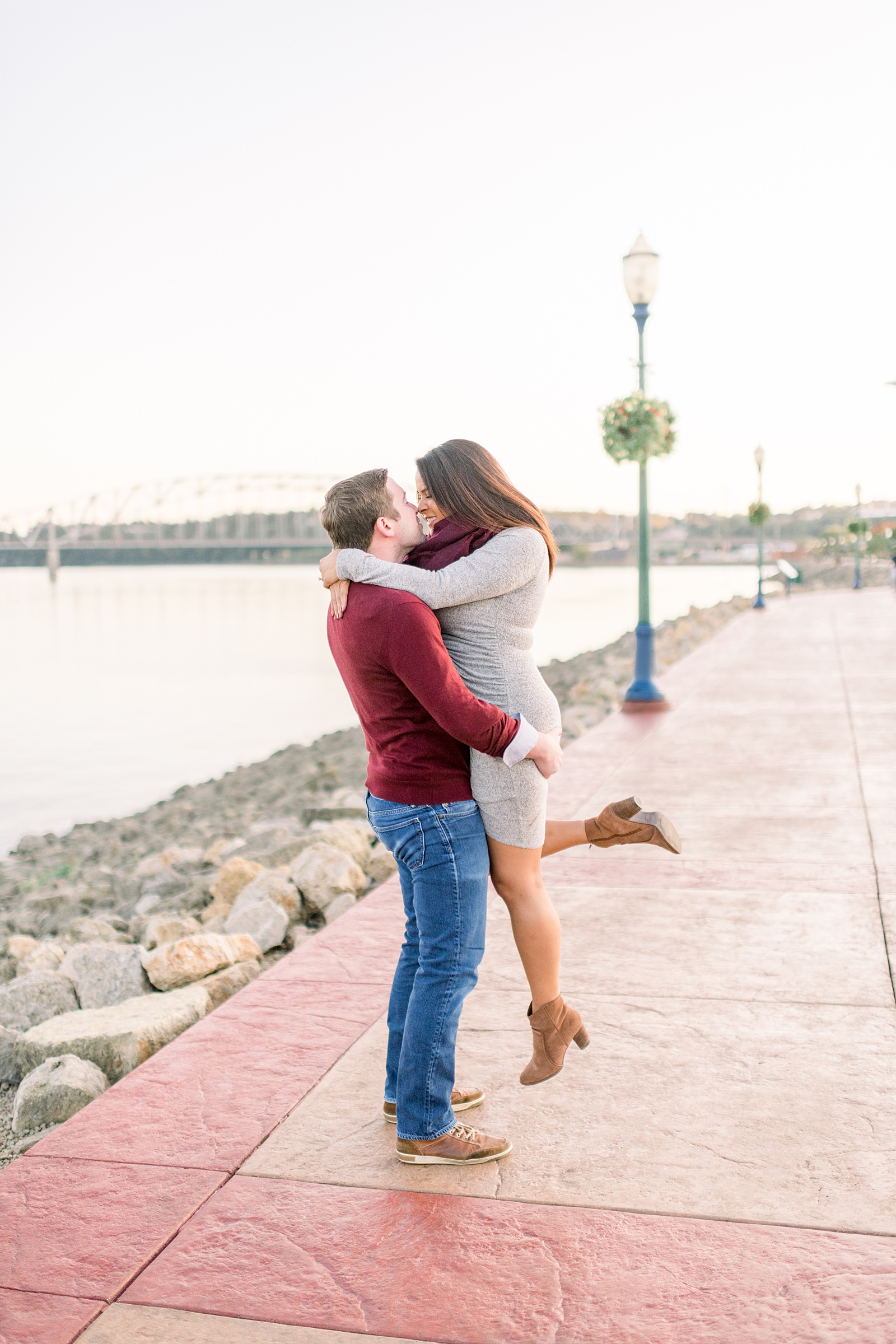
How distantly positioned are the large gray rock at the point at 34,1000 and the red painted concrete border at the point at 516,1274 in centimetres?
210

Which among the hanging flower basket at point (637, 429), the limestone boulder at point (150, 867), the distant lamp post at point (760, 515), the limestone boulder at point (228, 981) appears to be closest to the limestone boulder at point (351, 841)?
the limestone boulder at point (228, 981)

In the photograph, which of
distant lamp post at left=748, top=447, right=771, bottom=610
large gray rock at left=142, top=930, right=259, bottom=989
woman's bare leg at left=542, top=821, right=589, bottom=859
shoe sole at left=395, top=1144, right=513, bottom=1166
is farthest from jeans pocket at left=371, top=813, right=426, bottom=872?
distant lamp post at left=748, top=447, right=771, bottom=610

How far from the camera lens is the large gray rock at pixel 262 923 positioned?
5230mm

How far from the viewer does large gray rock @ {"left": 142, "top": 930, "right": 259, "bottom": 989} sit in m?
4.66

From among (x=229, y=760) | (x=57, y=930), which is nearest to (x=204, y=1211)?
(x=57, y=930)

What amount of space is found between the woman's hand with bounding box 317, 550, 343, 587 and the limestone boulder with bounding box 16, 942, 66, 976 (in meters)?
3.45

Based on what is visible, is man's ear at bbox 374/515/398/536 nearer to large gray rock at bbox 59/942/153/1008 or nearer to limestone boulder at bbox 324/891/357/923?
large gray rock at bbox 59/942/153/1008

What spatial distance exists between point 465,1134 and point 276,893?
2934 millimetres

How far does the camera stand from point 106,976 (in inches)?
187

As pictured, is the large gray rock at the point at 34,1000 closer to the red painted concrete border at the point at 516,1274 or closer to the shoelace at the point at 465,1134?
the red painted concrete border at the point at 516,1274

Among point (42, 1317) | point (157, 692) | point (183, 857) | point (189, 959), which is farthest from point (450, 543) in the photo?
point (157, 692)

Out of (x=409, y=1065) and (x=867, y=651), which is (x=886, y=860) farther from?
(x=867, y=651)

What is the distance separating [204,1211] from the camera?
2742 millimetres

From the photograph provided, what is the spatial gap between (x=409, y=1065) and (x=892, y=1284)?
1.13m
